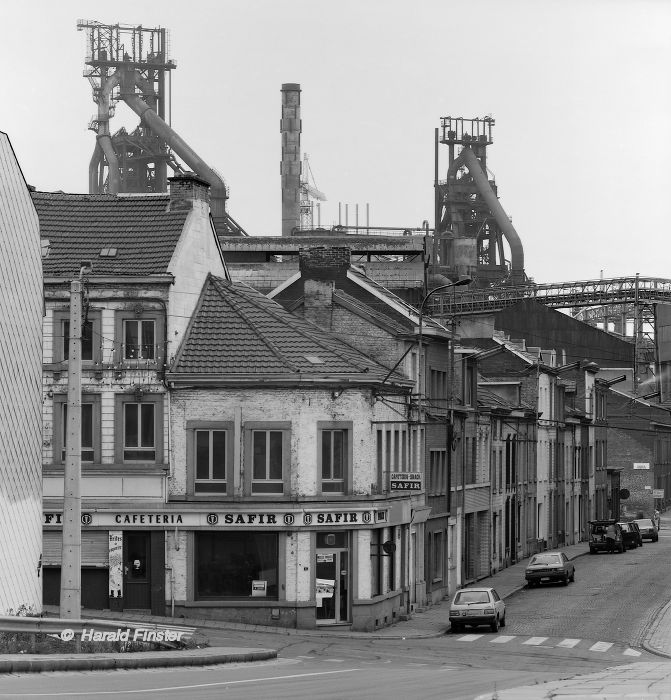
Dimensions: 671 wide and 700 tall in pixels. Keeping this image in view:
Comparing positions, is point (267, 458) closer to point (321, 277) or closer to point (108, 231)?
point (108, 231)

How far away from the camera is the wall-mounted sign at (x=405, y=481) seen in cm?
4878

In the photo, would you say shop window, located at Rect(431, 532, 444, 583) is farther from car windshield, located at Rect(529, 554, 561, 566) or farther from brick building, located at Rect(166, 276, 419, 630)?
brick building, located at Rect(166, 276, 419, 630)

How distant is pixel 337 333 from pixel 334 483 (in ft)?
31.8

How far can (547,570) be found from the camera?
65.8 meters

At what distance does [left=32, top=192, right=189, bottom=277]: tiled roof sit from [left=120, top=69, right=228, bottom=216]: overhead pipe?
7622 centimetres

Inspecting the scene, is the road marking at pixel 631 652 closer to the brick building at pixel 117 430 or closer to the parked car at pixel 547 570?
the brick building at pixel 117 430

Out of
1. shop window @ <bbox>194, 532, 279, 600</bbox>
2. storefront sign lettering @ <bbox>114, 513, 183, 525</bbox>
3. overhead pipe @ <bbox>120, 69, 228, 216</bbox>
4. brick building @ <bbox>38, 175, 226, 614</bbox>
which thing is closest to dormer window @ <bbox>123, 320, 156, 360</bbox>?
brick building @ <bbox>38, 175, 226, 614</bbox>

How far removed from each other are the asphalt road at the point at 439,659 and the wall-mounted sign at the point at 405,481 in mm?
4882

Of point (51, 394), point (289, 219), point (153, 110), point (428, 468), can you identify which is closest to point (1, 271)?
point (51, 394)

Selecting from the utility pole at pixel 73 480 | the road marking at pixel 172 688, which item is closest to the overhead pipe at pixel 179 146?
the utility pole at pixel 73 480

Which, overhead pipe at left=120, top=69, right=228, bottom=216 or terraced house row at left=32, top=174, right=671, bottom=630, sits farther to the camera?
overhead pipe at left=120, top=69, right=228, bottom=216

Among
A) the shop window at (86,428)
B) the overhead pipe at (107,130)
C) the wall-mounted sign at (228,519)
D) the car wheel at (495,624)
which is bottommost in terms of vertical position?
the car wheel at (495,624)

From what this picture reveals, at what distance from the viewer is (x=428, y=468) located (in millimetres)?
58625

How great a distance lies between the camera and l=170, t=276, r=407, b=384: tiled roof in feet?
156
